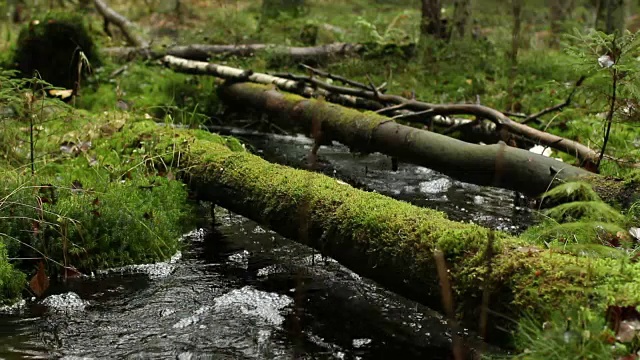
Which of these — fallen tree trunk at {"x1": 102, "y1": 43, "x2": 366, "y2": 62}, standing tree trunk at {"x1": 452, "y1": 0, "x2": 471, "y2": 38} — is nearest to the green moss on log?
fallen tree trunk at {"x1": 102, "y1": 43, "x2": 366, "y2": 62}

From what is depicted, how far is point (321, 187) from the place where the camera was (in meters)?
4.83

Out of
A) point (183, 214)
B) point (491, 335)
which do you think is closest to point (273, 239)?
point (183, 214)

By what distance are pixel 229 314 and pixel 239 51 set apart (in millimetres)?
9152

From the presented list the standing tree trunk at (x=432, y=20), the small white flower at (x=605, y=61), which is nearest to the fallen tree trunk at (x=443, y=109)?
the small white flower at (x=605, y=61)

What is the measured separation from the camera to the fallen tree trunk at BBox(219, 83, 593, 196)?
5613mm

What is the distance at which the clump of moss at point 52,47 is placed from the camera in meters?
10.3

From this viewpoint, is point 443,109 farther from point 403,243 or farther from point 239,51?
point 239,51

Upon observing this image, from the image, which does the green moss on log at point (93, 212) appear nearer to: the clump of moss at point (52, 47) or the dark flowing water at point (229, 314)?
the dark flowing water at point (229, 314)

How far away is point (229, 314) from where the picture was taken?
4336mm

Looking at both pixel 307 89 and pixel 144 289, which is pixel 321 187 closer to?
pixel 144 289

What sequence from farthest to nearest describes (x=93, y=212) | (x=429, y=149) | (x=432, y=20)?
(x=432, y=20) → (x=429, y=149) → (x=93, y=212)

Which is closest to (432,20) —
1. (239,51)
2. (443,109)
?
(239,51)

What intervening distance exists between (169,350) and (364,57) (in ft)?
31.1

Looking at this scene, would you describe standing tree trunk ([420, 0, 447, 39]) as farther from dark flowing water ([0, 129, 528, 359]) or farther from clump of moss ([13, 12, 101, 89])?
dark flowing water ([0, 129, 528, 359])
